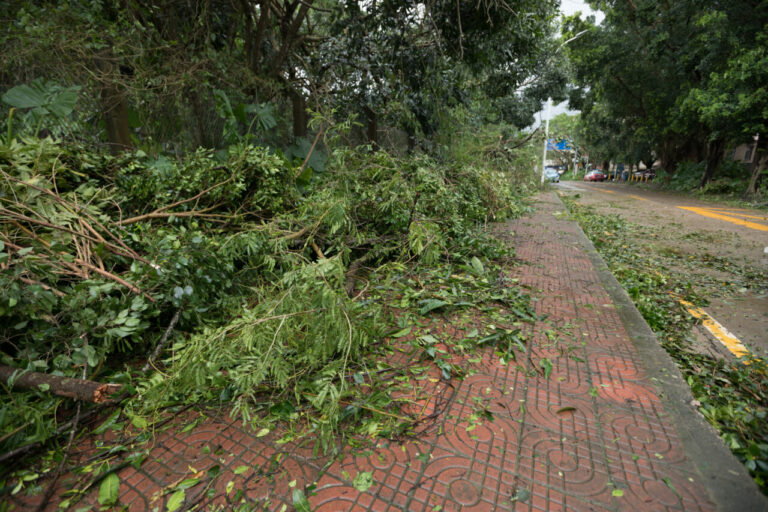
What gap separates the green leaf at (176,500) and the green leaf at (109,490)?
24 centimetres

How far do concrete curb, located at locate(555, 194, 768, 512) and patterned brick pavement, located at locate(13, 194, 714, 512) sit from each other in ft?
0.16

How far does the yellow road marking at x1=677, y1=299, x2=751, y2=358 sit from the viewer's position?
295cm

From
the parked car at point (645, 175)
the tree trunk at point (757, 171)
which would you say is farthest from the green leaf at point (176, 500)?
the parked car at point (645, 175)

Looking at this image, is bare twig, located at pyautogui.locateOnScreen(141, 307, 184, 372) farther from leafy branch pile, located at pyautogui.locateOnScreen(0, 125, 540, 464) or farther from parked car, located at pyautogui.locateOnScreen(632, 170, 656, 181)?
parked car, located at pyautogui.locateOnScreen(632, 170, 656, 181)

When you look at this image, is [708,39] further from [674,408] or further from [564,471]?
[564,471]

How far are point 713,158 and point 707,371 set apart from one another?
2075 centimetres

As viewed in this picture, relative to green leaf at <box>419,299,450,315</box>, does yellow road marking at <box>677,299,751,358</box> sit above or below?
below

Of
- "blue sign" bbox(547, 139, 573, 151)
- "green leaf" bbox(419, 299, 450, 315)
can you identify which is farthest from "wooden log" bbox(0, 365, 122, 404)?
"blue sign" bbox(547, 139, 573, 151)

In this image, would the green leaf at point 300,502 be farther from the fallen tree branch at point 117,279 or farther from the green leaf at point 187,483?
the fallen tree branch at point 117,279

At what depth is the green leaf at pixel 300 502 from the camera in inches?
56.1

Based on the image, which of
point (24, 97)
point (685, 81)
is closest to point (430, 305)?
point (24, 97)

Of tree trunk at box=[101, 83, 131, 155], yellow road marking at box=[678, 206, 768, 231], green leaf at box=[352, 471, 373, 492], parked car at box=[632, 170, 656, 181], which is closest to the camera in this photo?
green leaf at box=[352, 471, 373, 492]

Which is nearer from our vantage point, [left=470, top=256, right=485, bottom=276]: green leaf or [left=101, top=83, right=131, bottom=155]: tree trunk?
[left=470, top=256, right=485, bottom=276]: green leaf

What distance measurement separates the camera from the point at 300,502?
1443 millimetres
